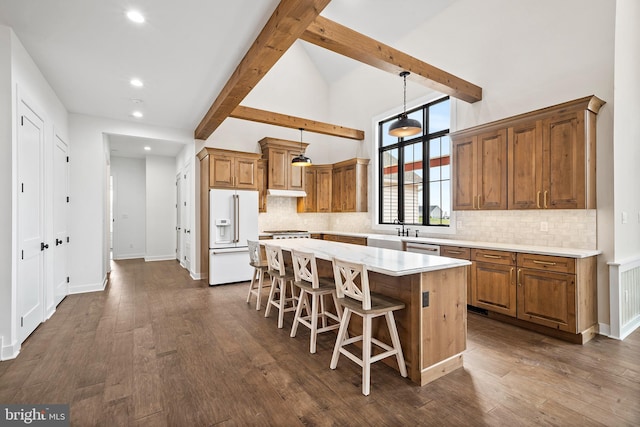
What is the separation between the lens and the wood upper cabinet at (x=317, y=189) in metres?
7.22

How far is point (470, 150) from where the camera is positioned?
166 inches

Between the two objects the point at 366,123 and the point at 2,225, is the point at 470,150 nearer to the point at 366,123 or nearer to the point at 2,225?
the point at 366,123

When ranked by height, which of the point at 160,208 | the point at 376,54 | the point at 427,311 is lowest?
the point at 427,311

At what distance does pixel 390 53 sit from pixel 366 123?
345 centimetres

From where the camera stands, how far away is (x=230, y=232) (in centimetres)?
560

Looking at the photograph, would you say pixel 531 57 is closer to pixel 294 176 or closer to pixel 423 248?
pixel 423 248

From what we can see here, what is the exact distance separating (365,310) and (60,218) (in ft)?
15.1

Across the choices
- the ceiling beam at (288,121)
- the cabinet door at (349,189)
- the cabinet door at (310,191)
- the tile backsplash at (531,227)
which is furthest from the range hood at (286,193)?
the tile backsplash at (531,227)

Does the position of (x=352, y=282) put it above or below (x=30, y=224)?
below

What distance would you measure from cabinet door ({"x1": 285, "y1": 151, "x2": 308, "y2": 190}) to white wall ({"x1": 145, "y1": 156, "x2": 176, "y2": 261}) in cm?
392

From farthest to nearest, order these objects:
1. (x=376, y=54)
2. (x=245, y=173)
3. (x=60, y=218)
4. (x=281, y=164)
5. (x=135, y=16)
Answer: (x=281, y=164) < (x=245, y=173) < (x=60, y=218) < (x=376, y=54) < (x=135, y=16)

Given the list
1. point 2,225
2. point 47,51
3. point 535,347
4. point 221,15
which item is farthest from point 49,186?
point 535,347

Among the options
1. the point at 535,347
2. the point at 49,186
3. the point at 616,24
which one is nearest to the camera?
the point at 535,347

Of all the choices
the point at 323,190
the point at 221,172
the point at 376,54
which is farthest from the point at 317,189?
the point at 376,54
